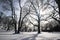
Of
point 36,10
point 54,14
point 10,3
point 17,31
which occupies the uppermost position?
Result: point 10,3

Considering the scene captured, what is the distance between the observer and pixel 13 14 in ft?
91.3

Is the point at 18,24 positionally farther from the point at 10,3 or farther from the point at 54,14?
the point at 54,14

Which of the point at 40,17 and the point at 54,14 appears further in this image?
the point at 40,17

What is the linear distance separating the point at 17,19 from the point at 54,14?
42.0ft

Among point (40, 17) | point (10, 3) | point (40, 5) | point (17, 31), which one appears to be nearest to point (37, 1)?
point (40, 5)

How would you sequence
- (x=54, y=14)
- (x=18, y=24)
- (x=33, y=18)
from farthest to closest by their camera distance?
(x=33, y=18) → (x=18, y=24) → (x=54, y=14)

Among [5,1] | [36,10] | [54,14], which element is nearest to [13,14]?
[5,1]

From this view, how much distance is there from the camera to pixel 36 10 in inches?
1120

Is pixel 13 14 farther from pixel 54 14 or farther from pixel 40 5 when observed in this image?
pixel 54 14

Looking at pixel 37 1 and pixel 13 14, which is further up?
pixel 37 1

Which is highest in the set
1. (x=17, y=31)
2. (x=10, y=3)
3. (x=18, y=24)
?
(x=10, y=3)

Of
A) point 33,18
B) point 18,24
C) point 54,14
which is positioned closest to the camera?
point 54,14

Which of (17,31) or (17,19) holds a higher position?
(17,19)

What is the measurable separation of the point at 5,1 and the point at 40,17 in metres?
10.1
